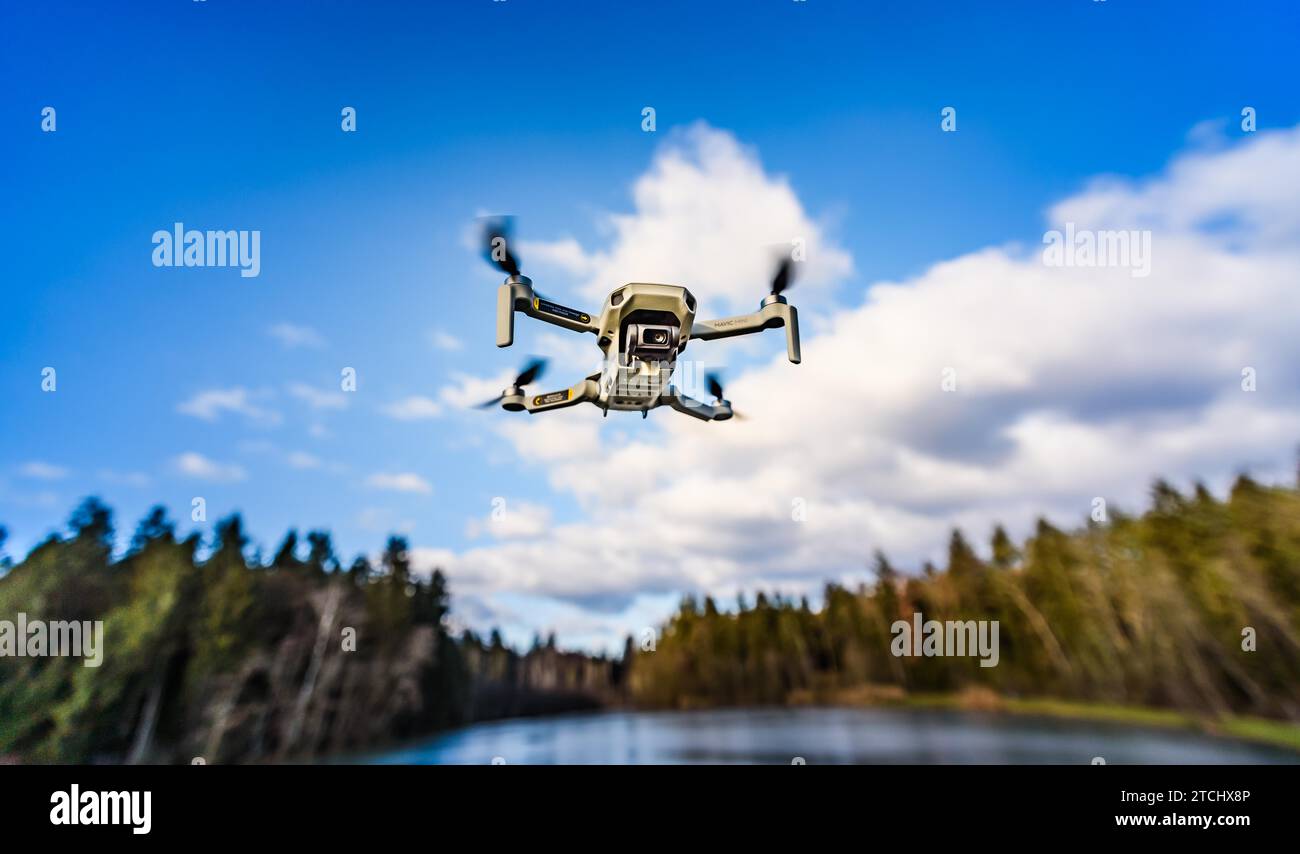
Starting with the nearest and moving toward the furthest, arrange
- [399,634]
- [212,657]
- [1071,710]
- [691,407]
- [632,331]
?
[632,331] → [691,407] → [212,657] → [1071,710] → [399,634]

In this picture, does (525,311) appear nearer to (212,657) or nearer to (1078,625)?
(212,657)

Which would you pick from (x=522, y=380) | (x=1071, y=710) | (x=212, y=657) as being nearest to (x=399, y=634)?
(x=212, y=657)

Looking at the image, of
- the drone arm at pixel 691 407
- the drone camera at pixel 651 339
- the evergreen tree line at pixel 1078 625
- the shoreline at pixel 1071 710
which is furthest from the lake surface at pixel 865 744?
the drone camera at pixel 651 339

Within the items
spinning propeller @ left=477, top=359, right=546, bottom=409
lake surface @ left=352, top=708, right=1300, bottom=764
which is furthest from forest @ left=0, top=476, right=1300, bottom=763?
spinning propeller @ left=477, top=359, right=546, bottom=409
